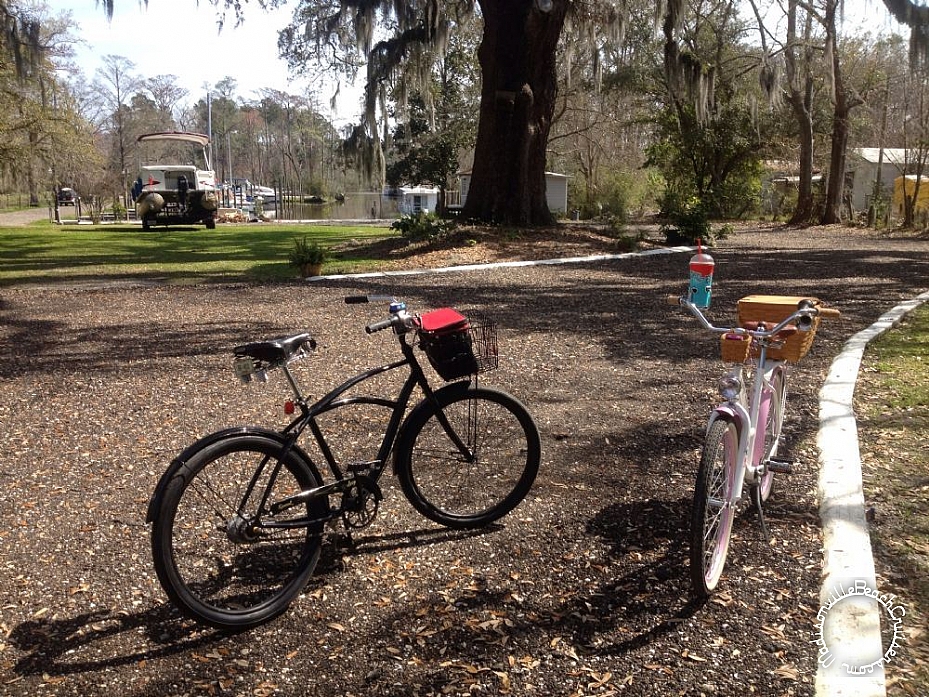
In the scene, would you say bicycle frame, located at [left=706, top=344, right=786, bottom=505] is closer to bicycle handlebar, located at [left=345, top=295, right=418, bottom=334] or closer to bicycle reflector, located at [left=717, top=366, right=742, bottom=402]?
bicycle reflector, located at [left=717, top=366, right=742, bottom=402]

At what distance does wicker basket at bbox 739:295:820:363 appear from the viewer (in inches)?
134

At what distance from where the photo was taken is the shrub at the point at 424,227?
16094 millimetres

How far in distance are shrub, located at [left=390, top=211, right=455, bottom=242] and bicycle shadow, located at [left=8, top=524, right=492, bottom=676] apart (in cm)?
1320

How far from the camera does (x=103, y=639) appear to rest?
9.58ft

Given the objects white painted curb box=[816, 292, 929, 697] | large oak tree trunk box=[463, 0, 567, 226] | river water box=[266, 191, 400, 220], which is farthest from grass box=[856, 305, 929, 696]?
river water box=[266, 191, 400, 220]

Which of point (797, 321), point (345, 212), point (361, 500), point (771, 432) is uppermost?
point (345, 212)

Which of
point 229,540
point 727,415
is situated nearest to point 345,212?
point 229,540

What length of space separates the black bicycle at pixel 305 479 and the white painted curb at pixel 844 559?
135 cm

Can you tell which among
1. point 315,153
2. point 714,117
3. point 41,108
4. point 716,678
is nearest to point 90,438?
point 716,678

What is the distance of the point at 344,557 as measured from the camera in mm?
3543

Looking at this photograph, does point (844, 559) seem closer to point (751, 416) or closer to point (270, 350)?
point (751, 416)

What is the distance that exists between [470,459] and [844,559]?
5.26 feet

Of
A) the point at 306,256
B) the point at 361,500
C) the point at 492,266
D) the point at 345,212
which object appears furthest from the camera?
the point at 345,212

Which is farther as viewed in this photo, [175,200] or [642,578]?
[175,200]
